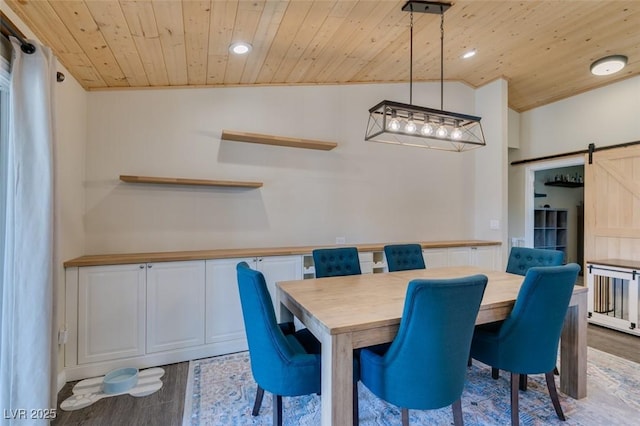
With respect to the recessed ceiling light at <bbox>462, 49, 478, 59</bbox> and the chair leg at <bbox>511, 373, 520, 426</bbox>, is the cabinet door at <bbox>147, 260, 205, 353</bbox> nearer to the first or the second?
the chair leg at <bbox>511, 373, 520, 426</bbox>

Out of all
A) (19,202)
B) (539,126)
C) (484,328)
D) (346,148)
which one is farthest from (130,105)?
(539,126)

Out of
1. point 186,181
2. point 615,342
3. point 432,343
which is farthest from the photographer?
point 615,342

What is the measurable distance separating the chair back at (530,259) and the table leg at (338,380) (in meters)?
2.27

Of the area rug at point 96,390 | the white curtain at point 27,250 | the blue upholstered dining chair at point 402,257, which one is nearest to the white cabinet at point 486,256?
the blue upholstered dining chair at point 402,257

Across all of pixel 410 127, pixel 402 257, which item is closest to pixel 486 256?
pixel 402 257

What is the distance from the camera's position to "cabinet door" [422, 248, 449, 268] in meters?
4.05

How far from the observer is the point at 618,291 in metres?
4.00

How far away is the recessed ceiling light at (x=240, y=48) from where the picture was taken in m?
2.69

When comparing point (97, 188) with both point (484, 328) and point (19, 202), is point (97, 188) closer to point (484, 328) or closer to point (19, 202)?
point (19, 202)

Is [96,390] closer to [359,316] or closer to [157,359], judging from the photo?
[157,359]

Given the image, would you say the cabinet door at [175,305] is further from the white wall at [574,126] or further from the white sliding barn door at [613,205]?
the white wall at [574,126]

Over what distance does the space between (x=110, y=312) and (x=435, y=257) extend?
354 centimetres

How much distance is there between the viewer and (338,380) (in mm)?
1566

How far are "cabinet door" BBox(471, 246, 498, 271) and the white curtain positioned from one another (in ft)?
14.5
